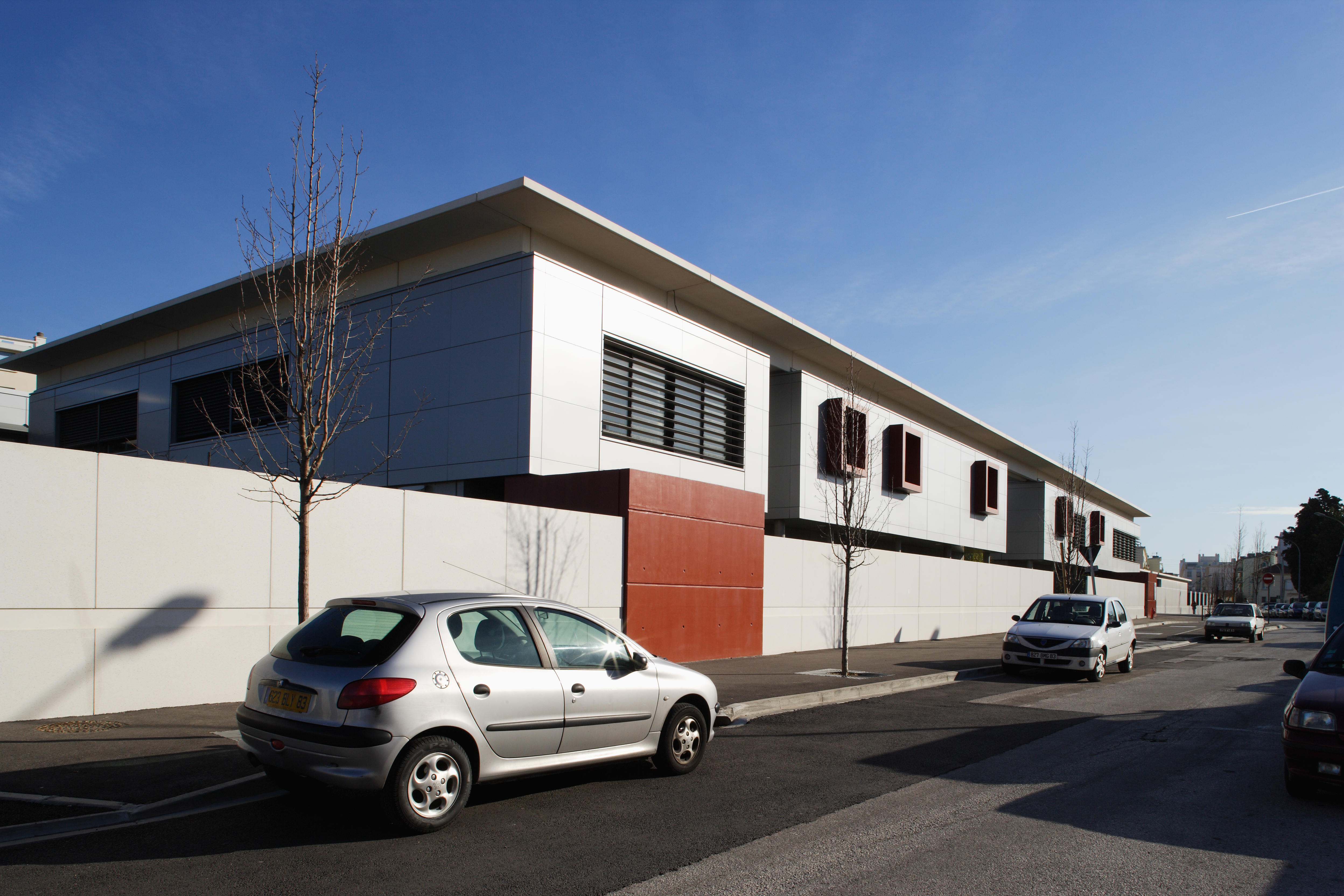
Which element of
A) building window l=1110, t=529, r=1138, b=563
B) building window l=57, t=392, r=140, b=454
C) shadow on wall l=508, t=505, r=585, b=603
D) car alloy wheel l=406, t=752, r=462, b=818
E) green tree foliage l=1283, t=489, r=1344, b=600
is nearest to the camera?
car alloy wheel l=406, t=752, r=462, b=818

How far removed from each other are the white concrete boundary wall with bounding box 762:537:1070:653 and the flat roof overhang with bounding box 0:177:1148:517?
6065 mm

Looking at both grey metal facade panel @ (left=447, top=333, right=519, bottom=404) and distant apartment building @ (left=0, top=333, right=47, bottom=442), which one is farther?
distant apartment building @ (left=0, top=333, right=47, bottom=442)

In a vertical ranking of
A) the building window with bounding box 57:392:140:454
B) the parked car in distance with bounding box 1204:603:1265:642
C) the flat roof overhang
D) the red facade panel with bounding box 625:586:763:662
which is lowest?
the parked car in distance with bounding box 1204:603:1265:642

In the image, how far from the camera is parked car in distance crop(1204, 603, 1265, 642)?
3203 cm

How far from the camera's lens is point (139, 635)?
349 inches

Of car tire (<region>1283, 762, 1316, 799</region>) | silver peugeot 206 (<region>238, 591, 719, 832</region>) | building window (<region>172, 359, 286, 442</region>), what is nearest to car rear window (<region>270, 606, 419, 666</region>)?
silver peugeot 206 (<region>238, 591, 719, 832</region>)

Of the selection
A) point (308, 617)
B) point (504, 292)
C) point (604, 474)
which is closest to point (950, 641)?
point (604, 474)

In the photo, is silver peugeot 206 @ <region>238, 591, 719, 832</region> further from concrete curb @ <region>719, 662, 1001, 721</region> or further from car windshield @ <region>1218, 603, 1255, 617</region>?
car windshield @ <region>1218, 603, 1255, 617</region>

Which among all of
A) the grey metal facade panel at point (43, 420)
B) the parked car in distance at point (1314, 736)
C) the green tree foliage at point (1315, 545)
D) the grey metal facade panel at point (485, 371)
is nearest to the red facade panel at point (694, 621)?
the grey metal facade panel at point (485, 371)

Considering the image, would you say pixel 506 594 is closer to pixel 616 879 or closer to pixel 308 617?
pixel 616 879

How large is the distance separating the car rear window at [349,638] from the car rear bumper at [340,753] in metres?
0.41

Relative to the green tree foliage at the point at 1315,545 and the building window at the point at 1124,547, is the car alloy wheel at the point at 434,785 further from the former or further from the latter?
the green tree foliage at the point at 1315,545

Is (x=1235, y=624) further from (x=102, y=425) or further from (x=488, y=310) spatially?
(x=102, y=425)

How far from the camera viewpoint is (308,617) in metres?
9.14
